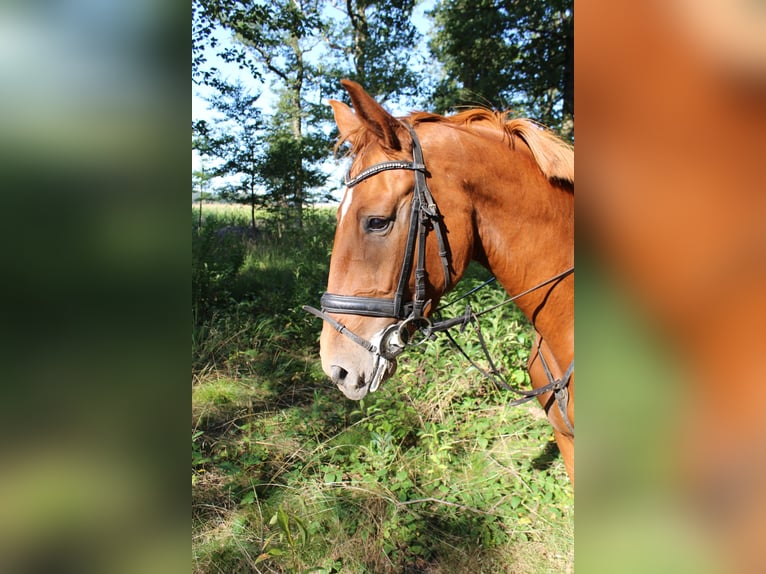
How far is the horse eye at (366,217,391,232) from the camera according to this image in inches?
70.7

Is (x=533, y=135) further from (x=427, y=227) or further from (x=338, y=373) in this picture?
(x=338, y=373)

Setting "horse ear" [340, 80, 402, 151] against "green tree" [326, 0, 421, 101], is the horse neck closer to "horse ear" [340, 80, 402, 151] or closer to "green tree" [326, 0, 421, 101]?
"horse ear" [340, 80, 402, 151]

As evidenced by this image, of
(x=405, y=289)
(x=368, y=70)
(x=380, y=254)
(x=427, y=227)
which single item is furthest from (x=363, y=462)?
(x=368, y=70)

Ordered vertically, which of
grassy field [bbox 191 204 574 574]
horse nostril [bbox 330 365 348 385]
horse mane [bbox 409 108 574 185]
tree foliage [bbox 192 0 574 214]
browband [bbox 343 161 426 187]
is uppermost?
tree foliage [bbox 192 0 574 214]

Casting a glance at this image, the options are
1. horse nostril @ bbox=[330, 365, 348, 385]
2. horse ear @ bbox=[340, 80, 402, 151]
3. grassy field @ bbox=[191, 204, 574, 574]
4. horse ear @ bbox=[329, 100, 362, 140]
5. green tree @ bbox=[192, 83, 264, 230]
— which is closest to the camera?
horse ear @ bbox=[340, 80, 402, 151]

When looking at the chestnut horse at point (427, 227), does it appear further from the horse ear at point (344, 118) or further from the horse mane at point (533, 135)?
the horse ear at point (344, 118)

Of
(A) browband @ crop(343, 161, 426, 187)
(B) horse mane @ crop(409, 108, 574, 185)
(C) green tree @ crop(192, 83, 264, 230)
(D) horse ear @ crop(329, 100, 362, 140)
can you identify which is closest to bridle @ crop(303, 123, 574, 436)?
(A) browband @ crop(343, 161, 426, 187)

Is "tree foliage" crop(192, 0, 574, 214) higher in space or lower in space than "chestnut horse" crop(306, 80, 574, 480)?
higher

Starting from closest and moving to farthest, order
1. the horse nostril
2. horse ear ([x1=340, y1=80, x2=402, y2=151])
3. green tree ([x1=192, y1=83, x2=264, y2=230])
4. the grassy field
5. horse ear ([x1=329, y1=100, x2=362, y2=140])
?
horse ear ([x1=340, y1=80, x2=402, y2=151]), the horse nostril, horse ear ([x1=329, y1=100, x2=362, y2=140]), the grassy field, green tree ([x1=192, y1=83, x2=264, y2=230])

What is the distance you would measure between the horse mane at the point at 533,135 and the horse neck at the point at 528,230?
6 centimetres
